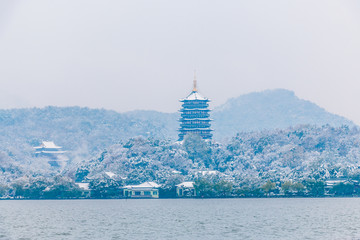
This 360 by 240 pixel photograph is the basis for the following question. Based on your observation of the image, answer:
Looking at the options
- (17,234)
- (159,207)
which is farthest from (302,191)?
(17,234)

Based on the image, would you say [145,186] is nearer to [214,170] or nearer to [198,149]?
[214,170]

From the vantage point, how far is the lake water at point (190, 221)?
83062 millimetres

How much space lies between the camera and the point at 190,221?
100m

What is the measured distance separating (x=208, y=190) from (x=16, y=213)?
128 feet

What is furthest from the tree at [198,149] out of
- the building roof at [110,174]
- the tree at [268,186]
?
the tree at [268,186]

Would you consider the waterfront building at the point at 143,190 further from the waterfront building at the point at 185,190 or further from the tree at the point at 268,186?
the tree at the point at 268,186

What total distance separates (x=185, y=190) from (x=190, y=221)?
59.4 metres

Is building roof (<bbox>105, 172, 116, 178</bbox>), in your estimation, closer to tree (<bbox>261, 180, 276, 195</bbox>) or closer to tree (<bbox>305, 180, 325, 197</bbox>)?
tree (<bbox>261, 180, 276, 195</bbox>)

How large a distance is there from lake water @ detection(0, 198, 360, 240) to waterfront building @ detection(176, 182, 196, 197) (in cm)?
2193

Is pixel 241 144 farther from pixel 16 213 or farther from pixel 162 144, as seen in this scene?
pixel 16 213

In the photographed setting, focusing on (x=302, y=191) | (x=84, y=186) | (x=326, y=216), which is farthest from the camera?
(x=84, y=186)

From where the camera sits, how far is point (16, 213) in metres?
123

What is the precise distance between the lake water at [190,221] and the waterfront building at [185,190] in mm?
21931

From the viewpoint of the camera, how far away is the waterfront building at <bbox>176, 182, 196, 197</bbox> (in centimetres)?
15938
